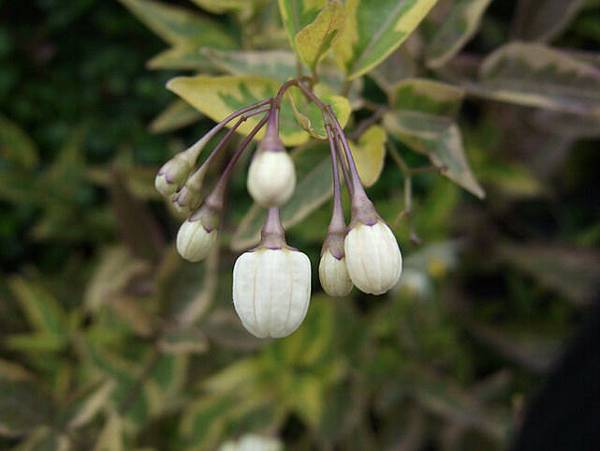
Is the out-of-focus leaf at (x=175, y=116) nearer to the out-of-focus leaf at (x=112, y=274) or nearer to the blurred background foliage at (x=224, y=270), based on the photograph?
the blurred background foliage at (x=224, y=270)

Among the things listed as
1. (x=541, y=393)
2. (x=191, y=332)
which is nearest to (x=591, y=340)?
(x=541, y=393)

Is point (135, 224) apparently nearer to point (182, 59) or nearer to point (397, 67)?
point (182, 59)

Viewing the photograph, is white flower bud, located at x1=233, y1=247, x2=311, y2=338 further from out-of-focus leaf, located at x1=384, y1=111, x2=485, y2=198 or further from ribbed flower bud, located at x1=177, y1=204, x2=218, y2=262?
out-of-focus leaf, located at x1=384, y1=111, x2=485, y2=198

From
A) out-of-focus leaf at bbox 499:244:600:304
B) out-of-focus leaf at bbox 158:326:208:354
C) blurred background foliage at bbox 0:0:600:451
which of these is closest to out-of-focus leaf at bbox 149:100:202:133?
blurred background foliage at bbox 0:0:600:451

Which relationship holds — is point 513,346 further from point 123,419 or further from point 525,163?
point 123,419

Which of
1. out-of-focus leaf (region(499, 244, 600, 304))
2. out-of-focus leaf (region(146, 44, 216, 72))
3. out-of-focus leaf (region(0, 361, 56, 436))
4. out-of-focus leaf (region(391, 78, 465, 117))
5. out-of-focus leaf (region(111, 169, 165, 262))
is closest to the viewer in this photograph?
out-of-focus leaf (region(391, 78, 465, 117))

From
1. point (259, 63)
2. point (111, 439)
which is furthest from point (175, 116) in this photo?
point (111, 439)

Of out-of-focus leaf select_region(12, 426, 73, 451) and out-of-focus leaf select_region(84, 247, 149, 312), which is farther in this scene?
out-of-focus leaf select_region(84, 247, 149, 312)
